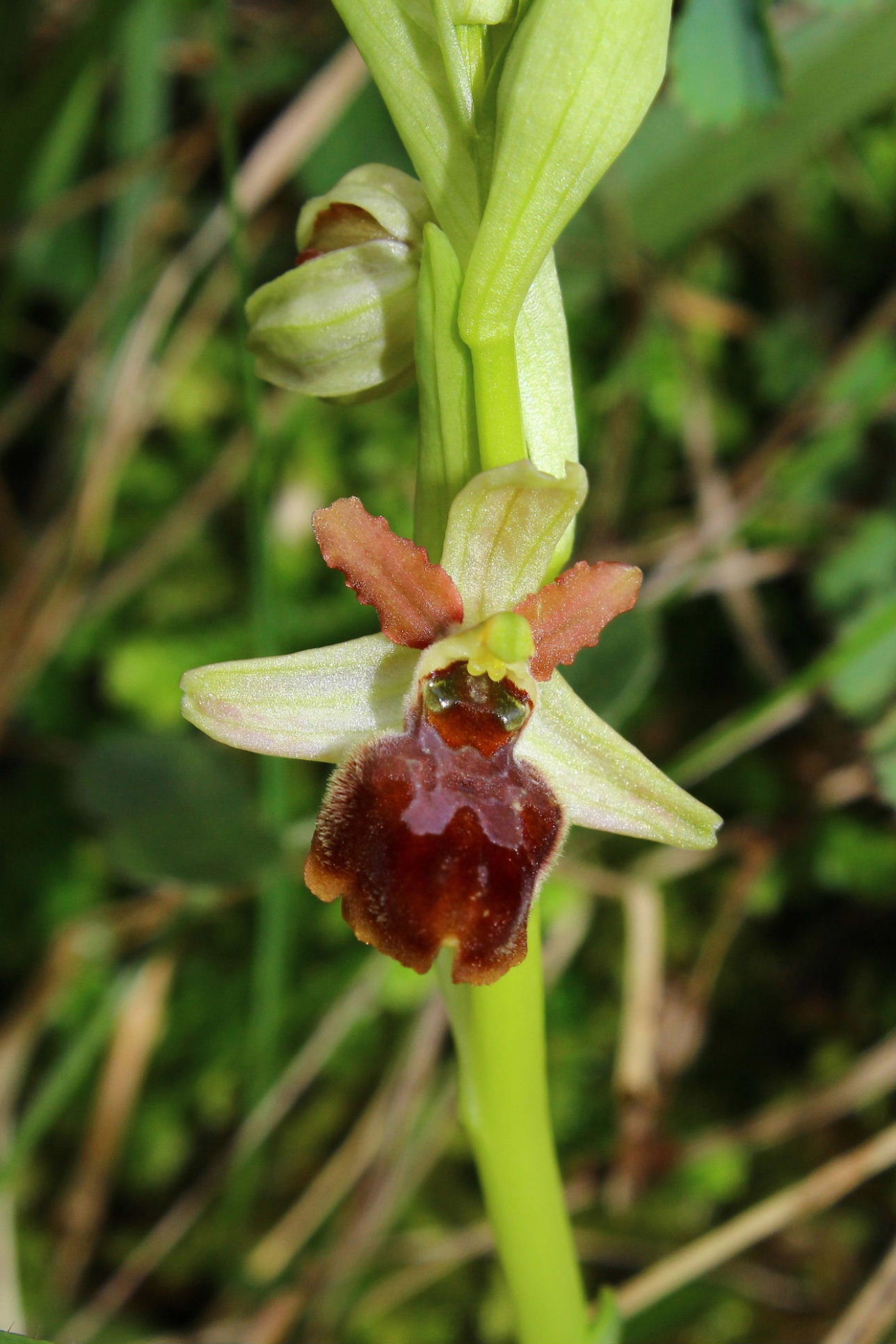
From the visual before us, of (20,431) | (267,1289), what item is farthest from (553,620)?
(20,431)

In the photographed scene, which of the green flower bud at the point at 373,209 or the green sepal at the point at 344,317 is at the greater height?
the green flower bud at the point at 373,209

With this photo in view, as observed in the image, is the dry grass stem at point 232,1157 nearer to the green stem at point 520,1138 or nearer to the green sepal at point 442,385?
the green stem at point 520,1138

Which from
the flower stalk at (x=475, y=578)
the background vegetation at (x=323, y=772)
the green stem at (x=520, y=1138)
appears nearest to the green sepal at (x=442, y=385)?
the flower stalk at (x=475, y=578)

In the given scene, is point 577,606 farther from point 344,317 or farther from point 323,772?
point 323,772

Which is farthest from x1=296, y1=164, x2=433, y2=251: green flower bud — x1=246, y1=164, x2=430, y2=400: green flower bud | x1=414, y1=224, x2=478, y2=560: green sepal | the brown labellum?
the brown labellum

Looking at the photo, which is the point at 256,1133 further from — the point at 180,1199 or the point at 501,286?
the point at 501,286

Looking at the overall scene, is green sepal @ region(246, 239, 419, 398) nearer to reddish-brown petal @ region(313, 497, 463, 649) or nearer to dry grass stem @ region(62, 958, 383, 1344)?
reddish-brown petal @ region(313, 497, 463, 649)
